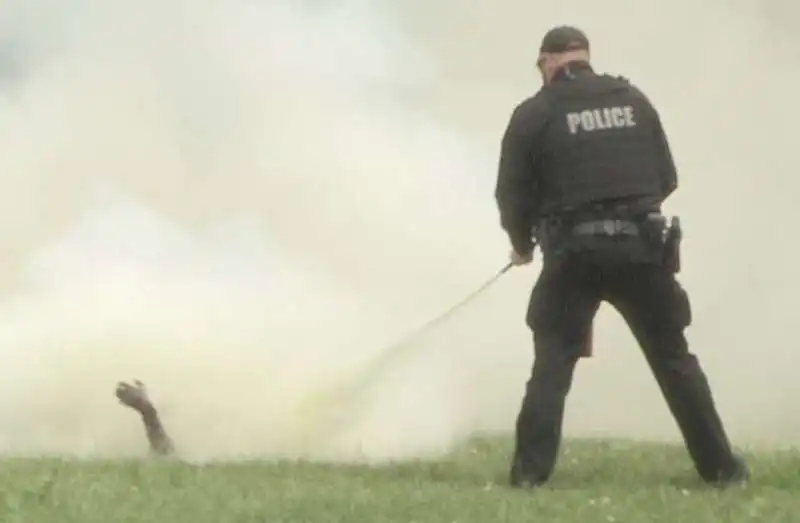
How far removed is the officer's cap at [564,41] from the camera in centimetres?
639

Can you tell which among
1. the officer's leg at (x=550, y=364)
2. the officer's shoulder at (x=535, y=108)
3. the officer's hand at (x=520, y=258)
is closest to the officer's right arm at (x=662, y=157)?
the officer's shoulder at (x=535, y=108)

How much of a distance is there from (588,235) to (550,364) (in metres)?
0.62

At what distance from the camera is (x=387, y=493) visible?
5789 mm

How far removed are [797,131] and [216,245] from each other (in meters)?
9.86

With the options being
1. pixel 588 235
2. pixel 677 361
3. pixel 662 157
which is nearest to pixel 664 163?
pixel 662 157

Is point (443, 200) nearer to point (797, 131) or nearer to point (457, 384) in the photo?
point (457, 384)

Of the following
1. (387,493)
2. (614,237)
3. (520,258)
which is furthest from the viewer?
(520,258)

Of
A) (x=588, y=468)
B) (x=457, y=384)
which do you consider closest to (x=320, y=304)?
(x=457, y=384)

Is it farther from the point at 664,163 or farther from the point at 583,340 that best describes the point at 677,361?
the point at 664,163

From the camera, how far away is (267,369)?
10242 mm

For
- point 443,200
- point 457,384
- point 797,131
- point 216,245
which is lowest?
point 457,384

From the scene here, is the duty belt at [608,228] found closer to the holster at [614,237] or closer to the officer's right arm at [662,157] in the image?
the holster at [614,237]

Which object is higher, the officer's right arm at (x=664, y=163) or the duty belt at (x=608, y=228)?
the officer's right arm at (x=664, y=163)

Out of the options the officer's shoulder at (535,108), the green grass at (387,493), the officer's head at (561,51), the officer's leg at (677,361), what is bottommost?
the green grass at (387,493)
